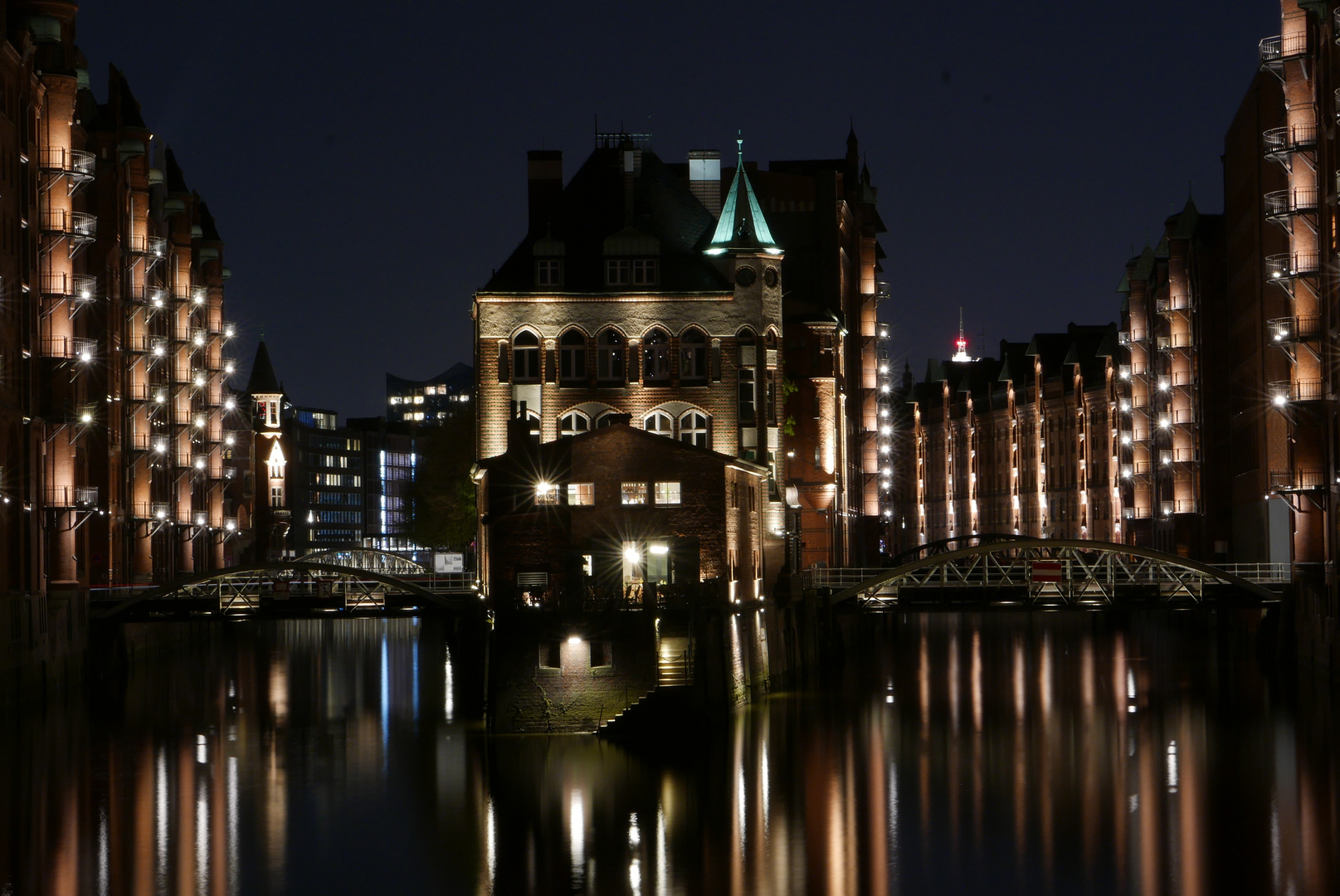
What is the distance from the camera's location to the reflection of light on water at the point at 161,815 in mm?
38062

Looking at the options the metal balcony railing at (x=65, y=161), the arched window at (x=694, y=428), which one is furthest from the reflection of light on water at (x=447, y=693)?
the metal balcony railing at (x=65, y=161)

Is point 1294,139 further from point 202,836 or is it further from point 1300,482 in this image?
point 202,836

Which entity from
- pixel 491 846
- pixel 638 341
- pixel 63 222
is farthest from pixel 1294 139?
pixel 63 222

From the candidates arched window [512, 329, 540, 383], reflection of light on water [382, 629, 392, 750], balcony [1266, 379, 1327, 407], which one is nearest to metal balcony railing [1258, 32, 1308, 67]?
balcony [1266, 379, 1327, 407]

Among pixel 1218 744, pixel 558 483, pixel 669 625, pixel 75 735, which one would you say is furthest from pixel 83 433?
pixel 1218 744

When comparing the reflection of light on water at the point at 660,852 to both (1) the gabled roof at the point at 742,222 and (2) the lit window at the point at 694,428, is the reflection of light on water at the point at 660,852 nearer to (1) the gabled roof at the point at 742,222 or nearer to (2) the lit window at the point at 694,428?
(2) the lit window at the point at 694,428

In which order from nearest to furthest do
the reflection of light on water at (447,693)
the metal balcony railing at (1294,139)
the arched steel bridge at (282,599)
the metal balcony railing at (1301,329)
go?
the reflection of light on water at (447,693)
the arched steel bridge at (282,599)
the metal balcony railing at (1301,329)
the metal balcony railing at (1294,139)

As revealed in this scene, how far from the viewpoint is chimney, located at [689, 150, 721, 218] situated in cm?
8388

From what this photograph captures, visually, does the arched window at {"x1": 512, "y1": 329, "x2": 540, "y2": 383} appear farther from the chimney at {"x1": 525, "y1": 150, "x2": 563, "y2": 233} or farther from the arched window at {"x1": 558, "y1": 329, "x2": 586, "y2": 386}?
the chimney at {"x1": 525, "y1": 150, "x2": 563, "y2": 233}

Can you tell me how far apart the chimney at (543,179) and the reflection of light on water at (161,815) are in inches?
1282

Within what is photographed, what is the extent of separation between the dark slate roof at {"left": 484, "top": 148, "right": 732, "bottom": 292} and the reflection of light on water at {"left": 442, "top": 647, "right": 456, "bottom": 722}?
1542 centimetres

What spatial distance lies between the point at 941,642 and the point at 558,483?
4726 centimetres

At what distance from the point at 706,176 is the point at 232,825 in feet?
156

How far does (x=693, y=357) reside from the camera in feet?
240
